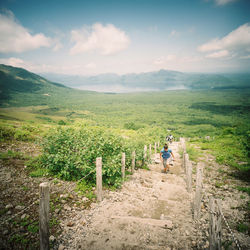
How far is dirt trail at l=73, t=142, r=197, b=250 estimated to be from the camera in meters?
3.80

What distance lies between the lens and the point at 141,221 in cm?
444

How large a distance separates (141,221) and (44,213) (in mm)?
2745

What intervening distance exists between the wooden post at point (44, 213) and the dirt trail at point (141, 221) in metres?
0.94

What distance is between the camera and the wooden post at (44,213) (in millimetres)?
2906

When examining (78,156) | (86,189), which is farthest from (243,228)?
(78,156)

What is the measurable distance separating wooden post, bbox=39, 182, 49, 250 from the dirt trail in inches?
37.0

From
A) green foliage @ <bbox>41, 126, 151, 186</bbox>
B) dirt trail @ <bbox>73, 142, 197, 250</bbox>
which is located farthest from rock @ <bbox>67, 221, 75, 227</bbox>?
green foliage @ <bbox>41, 126, 151, 186</bbox>

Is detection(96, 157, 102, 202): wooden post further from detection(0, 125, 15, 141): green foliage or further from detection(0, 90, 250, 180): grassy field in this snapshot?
detection(0, 125, 15, 141): green foliage

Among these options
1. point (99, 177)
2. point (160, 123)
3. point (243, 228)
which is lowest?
point (160, 123)

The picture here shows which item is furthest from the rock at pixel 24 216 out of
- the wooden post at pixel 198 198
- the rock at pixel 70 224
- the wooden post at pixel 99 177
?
the wooden post at pixel 198 198

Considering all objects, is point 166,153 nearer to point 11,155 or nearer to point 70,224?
point 70,224

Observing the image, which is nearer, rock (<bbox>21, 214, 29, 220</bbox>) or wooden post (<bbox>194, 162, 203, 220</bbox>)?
rock (<bbox>21, 214, 29, 220</bbox>)

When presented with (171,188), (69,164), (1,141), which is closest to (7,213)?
(69,164)

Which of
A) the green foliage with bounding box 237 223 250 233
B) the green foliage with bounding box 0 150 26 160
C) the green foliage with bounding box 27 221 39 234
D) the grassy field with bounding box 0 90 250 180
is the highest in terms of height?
the green foliage with bounding box 0 150 26 160
